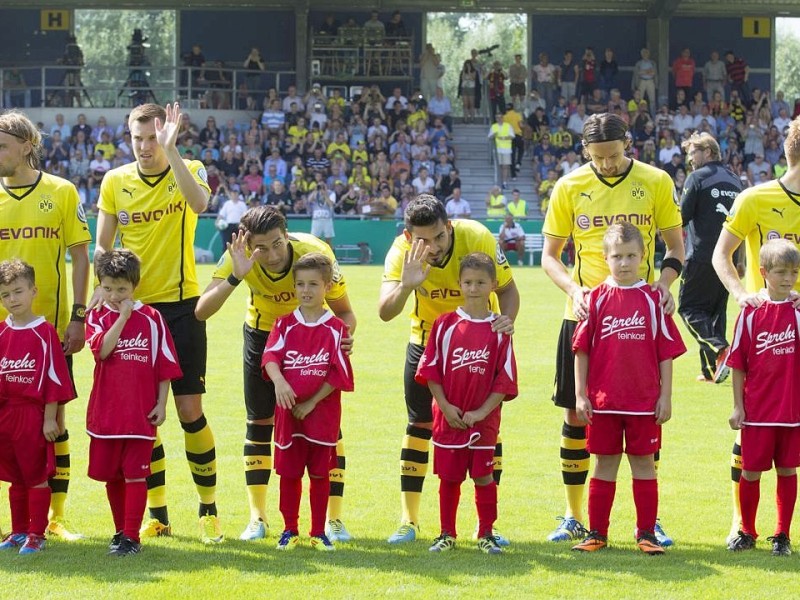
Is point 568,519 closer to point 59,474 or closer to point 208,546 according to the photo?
point 208,546

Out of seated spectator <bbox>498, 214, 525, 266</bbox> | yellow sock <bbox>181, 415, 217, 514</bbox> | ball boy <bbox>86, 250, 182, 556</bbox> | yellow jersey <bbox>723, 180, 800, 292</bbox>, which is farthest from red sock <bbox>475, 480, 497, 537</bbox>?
seated spectator <bbox>498, 214, 525, 266</bbox>

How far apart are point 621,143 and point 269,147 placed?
27.3 m

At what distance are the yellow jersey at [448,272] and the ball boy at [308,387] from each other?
1.30 ft

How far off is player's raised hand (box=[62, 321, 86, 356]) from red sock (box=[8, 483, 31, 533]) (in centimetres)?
75

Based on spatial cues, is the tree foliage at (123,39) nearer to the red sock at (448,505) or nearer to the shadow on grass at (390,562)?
the shadow on grass at (390,562)

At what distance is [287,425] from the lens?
626 centimetres

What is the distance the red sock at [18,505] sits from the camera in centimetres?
629

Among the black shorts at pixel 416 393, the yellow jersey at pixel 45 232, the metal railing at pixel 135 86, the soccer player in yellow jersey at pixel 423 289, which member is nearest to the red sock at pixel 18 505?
the yellow jersey at pixel 45 232

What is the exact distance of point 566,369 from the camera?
657 cm

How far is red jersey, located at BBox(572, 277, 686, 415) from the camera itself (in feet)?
19.9

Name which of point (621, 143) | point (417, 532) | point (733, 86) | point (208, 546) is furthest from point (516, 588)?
point (733, 86)

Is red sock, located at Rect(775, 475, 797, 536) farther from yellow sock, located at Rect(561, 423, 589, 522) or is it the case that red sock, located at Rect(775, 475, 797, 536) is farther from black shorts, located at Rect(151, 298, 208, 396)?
black shorts, located at Rect(151, 298, 208, 396)

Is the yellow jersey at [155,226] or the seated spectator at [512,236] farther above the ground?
the seated spectator at [512,236]

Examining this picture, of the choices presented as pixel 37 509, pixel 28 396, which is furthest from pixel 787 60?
pixel 37 509
